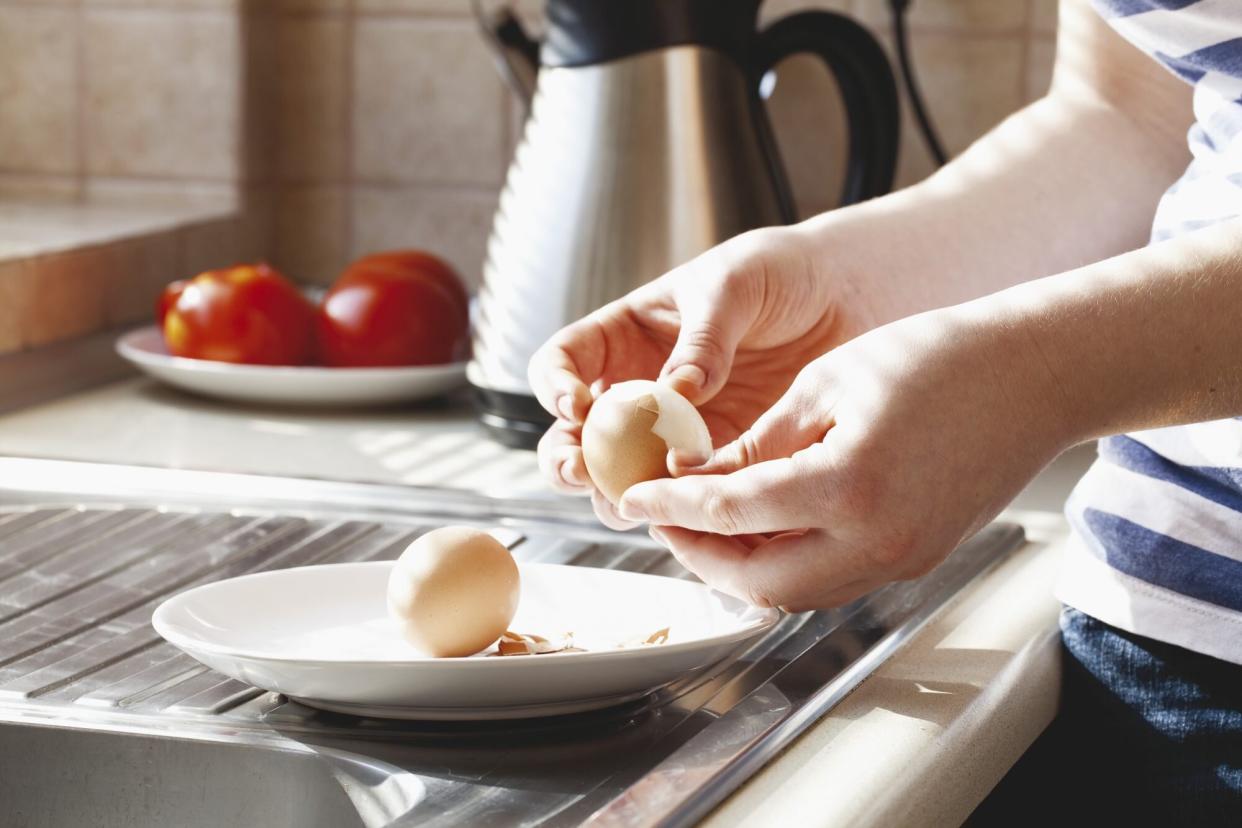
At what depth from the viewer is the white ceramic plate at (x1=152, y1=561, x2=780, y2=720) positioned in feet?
1.62

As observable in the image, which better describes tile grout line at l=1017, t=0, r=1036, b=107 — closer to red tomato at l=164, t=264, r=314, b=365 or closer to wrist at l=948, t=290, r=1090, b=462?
red tomato at l=164, t=264, r=314, b=365

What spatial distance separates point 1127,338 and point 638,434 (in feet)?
0.56

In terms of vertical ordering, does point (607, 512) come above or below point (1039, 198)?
below

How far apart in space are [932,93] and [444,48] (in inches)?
15.7

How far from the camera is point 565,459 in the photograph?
62 centimetres

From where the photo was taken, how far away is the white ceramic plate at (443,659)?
19.5 inches

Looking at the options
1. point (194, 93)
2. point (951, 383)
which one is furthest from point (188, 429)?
point (951, 383)

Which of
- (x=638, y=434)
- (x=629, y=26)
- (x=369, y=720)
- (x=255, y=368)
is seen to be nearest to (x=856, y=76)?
(x=629, y=26)

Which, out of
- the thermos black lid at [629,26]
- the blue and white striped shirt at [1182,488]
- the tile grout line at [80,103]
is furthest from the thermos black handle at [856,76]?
the tile grout line at [80,103]

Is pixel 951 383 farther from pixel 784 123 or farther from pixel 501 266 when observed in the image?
pixel 784 123

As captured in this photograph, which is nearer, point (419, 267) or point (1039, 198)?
point (1039, 198)

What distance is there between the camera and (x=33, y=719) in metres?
0.53

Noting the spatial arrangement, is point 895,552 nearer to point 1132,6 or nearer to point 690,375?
point 690,375

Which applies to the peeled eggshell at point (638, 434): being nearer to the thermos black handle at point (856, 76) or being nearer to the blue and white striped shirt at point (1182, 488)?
the blue and white striped shirt at point (1182, 488)
